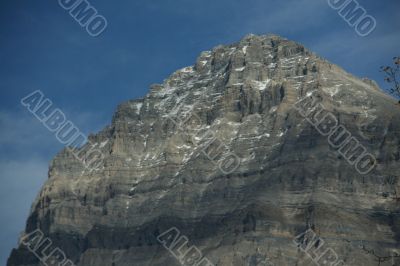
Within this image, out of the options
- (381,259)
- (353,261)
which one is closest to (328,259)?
(353,261)

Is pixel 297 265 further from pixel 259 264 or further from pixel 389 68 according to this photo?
pixel 389 68

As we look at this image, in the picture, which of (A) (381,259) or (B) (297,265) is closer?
(A) (381,259)

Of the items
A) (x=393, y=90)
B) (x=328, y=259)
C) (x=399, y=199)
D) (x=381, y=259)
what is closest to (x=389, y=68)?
(x=393, y=90)

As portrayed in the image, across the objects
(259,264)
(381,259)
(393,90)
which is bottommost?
(381,259)

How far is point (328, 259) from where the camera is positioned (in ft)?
646

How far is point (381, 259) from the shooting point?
1200 inches

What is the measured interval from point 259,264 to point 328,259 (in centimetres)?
1538

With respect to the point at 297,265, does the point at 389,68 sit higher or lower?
lower

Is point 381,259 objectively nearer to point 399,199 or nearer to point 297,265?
point 399,199

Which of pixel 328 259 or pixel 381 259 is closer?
pixel 381 259

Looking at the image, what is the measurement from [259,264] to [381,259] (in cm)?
17116

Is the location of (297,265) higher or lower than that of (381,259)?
higher

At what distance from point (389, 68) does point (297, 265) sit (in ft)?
562

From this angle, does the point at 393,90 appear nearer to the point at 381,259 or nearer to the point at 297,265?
the point at 381,259
